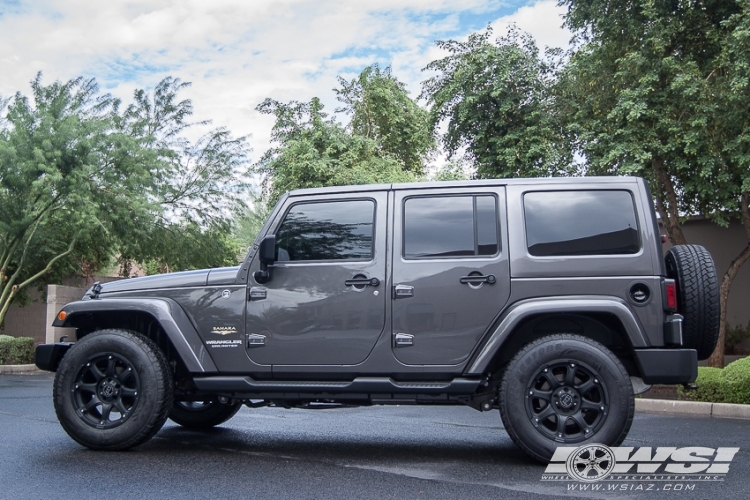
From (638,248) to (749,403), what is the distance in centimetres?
526

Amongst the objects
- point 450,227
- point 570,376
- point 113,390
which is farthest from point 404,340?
point 113,390

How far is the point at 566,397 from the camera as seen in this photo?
5930mm

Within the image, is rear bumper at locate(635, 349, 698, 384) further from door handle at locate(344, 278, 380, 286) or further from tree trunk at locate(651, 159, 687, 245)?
tree trunk at locate(651, 159, 687, 245)

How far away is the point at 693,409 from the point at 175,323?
6.96m

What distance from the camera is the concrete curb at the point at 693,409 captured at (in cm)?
998

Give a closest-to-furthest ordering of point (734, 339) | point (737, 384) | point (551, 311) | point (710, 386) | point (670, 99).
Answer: point (551, 311) → point (737, 384) → point (710, 386) → point (670, 99) → point (734, 339)

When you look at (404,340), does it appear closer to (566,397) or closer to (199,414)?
(566,397)

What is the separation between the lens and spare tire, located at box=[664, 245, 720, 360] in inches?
240

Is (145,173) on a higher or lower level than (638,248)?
higher

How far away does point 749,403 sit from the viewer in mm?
10203

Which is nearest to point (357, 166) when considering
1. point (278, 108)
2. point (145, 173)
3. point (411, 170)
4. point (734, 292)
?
point (278, 108)

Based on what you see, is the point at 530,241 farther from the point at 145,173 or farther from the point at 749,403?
the point at 145,173

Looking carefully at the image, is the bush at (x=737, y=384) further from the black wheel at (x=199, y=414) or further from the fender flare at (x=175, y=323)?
the fender flare at (x=175, y=323)

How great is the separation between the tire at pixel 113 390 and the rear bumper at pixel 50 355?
18 cm
